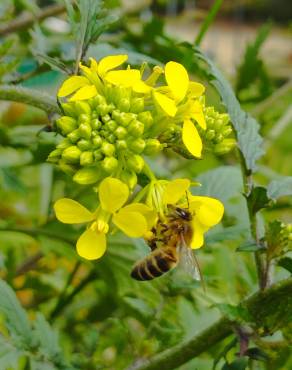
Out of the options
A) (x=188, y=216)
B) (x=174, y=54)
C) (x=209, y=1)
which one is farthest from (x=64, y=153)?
(x=209, y=1)

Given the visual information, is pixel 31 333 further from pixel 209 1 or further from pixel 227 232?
pixel 209 1

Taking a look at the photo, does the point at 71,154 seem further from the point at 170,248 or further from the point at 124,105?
the point at 170,248

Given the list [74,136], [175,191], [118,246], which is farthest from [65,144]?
[118,246]

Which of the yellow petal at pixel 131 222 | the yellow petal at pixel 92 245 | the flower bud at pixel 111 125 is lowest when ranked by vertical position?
the yellow petal at pixel 92 245

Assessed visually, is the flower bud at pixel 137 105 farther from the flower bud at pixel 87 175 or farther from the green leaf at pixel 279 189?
the green leaf at pixel 279 189

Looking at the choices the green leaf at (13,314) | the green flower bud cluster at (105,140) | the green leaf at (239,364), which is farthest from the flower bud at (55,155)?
the green leaf at (239,364)
